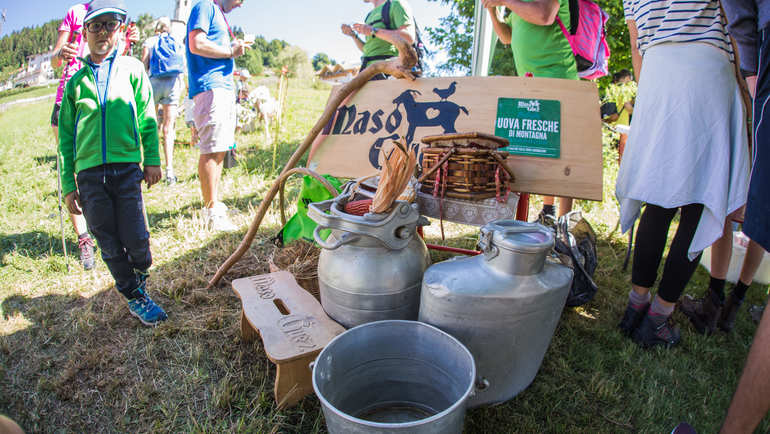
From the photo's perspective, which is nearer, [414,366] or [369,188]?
[414,366]

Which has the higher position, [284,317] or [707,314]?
[284,317]

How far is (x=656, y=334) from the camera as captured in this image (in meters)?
2.11

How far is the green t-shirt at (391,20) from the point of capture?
3.15m

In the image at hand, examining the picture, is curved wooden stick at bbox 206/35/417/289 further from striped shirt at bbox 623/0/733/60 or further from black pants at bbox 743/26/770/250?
black pants at bbox 743/26/770/250

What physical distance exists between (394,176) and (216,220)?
8.96ft

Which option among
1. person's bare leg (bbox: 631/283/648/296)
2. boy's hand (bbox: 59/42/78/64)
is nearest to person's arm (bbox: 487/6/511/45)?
person's bare leg (bbox: 631/283/648/296)

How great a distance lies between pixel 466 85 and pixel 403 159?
120 cm

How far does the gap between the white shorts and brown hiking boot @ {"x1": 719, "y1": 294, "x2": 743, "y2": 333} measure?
390cm

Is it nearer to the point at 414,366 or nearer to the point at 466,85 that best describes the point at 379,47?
the point at 466,85

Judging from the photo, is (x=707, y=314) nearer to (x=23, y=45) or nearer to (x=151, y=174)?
(x=151, y=174)

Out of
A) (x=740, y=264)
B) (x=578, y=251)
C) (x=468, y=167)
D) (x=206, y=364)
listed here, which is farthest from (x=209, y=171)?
(x=740, y=264)

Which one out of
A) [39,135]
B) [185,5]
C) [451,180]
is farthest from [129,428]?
[39,135]

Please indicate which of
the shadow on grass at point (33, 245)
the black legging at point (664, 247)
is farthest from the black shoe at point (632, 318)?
the shadow on grass at point (33, 245)

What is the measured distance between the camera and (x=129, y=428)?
164 centimetres
